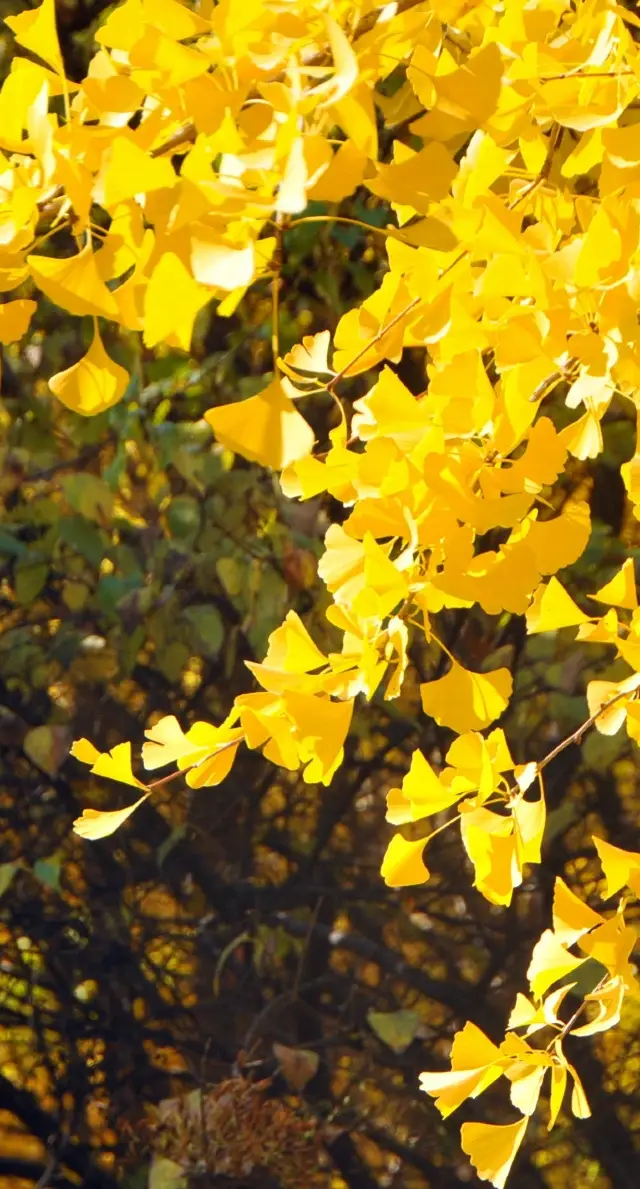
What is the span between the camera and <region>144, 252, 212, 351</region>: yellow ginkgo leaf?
0.37m

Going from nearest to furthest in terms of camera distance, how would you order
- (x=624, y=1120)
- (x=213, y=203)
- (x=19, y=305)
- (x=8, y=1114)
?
(x=213, y=203), (x=19, y=305), (x=624, y=1120), (x=8, y=1114)

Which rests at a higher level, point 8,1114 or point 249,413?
point 249,413

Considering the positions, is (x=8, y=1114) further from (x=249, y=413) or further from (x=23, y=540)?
(x=249, y=413)

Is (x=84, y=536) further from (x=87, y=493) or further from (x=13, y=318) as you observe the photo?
(x=13, y=318)

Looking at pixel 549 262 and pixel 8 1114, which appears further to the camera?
pixel 8 1114

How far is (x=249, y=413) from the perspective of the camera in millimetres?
398

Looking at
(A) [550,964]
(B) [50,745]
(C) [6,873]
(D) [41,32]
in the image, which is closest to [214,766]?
(A) [550,964]

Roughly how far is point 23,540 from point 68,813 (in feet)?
0.99

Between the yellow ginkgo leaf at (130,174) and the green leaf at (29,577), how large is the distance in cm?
94

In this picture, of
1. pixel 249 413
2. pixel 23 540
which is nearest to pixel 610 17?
pixel 249 413

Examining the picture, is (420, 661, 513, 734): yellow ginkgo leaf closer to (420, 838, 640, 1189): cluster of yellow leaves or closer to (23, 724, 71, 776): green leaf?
(420, 838, 640, 1189): cluster of yellow leaves

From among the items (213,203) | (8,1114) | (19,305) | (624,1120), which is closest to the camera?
(213,203)

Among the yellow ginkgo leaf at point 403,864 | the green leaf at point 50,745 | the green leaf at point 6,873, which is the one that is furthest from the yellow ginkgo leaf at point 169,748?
the green leaf at point 6,873

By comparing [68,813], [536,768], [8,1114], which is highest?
[536,768]
